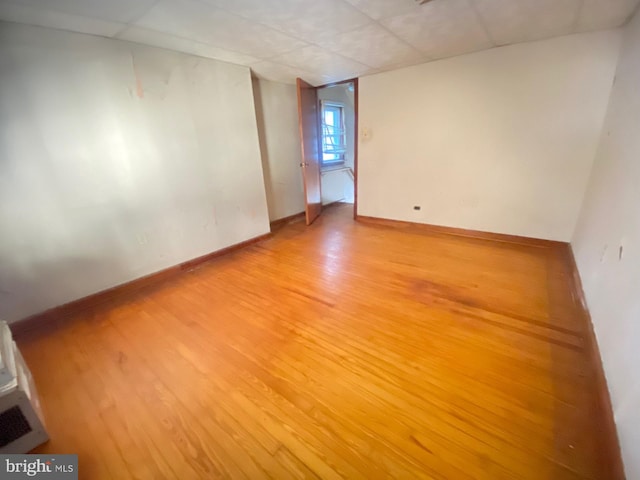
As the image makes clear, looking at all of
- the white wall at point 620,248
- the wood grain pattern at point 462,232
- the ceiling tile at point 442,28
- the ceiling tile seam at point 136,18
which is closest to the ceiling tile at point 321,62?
the ceiling tile at point 442,28

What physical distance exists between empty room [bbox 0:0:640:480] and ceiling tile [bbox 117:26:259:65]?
3 centimetres

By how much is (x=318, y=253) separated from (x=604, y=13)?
332cm

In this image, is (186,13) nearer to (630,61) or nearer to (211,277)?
(211,277)

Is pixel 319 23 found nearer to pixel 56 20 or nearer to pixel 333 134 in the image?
pixel 56 20

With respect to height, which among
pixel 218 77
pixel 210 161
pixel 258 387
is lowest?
pixel 258 387

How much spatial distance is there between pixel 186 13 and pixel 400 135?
A: 9.63ft

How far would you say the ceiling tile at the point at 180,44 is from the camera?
89.2 inches

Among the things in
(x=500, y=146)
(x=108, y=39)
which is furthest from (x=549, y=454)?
(x=108, y=39)

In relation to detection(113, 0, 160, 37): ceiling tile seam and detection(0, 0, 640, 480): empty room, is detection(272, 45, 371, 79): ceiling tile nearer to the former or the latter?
detection(0, 0, 640, 480): empty room

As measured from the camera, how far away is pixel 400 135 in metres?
3.93

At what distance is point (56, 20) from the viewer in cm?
193

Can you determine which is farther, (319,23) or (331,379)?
(319,23)

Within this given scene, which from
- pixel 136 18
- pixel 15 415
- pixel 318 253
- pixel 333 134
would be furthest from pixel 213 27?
pixel 333 134

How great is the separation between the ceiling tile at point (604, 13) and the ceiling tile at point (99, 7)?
321 cm
